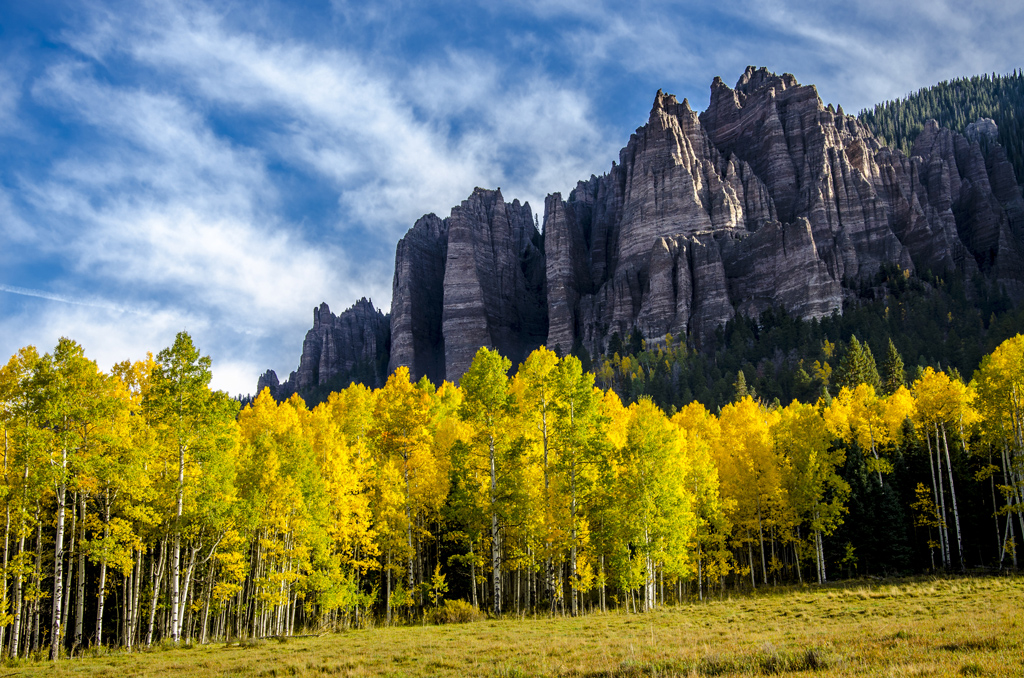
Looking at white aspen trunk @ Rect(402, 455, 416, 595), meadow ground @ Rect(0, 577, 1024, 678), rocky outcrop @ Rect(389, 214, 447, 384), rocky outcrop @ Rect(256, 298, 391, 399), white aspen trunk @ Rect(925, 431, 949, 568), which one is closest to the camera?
meadow ground @ Rect(0, 577, 1024, 678)

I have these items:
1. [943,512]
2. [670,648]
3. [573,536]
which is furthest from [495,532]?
[943,512]

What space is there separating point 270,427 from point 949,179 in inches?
7287

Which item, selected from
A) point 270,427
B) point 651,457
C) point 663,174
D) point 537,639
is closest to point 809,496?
point 651,457

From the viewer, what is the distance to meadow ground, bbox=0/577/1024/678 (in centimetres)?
1162

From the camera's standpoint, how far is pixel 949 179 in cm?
16275

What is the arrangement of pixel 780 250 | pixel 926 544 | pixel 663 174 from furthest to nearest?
pixel 663 174 < pixel 780 250 < pixel 926 544

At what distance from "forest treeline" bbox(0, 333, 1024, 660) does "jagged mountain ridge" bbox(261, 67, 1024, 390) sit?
91.3 meters

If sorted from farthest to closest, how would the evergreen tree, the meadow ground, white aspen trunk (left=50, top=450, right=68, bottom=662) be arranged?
the evergreen tree → white aspen trunk (left=50, top=450, right=68, bottom=662) → the meadow ground

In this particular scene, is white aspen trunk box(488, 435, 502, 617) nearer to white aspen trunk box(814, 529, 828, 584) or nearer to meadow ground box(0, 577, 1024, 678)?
meadow ground box(0, 577, 1024, 678)

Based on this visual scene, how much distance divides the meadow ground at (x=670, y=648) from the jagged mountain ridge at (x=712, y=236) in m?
113

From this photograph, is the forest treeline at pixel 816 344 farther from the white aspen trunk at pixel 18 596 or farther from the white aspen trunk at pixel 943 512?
the white aspen trunk at pixel 18 596

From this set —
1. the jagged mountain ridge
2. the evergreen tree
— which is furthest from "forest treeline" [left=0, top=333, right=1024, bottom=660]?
the jagged mountain ridge

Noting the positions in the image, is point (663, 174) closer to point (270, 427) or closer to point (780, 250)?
point (780, 250)

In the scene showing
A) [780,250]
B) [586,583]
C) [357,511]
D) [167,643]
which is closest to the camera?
[167,643]
